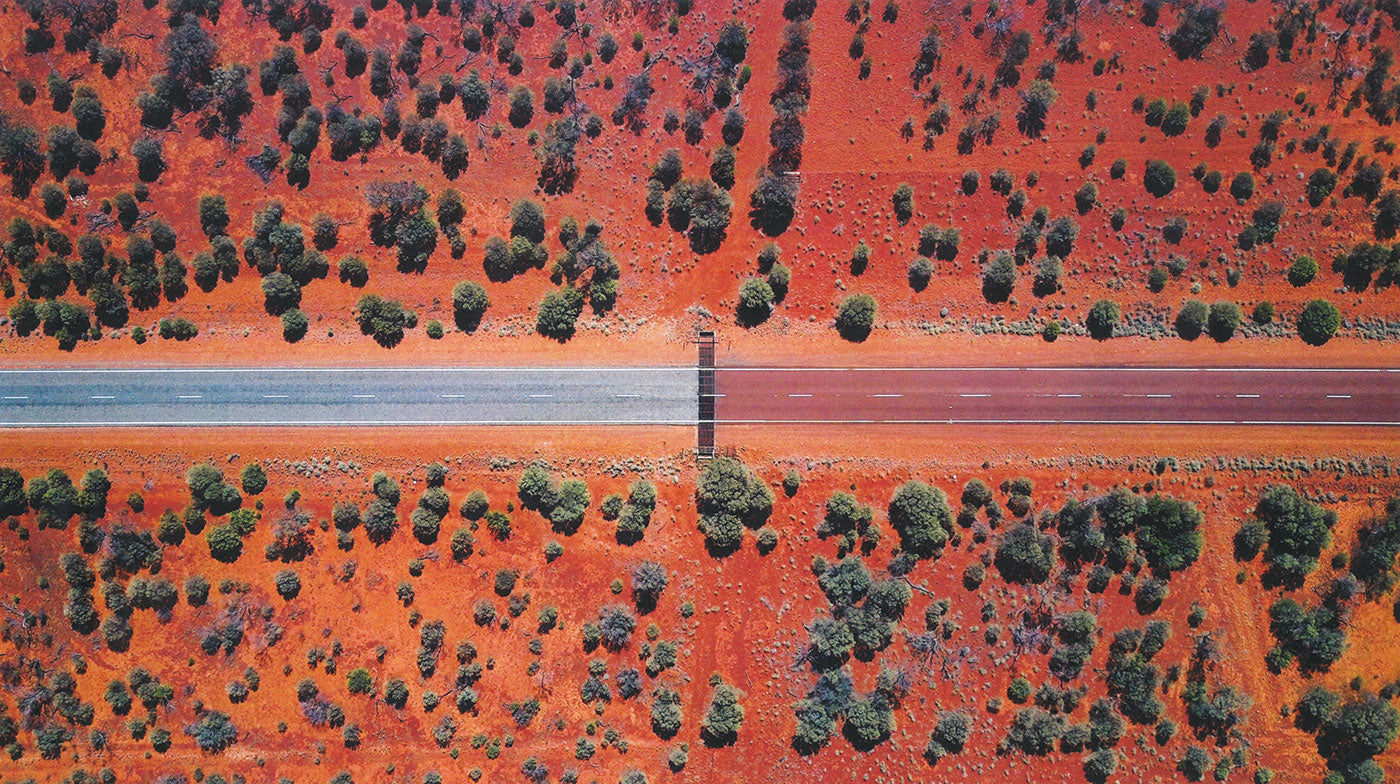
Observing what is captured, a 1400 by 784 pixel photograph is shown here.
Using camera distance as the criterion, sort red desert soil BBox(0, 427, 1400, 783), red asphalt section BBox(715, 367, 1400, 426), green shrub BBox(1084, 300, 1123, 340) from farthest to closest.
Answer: red asphalt section BBox(715, 367, 1400, 426), green shrub BBox(1084, 300, 1123, 340), red desert soil BBox(0, 427, 1400, 783)

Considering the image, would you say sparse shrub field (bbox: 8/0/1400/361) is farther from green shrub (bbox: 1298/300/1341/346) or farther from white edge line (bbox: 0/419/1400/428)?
white edge line (bbox: 0/419/1400/428)

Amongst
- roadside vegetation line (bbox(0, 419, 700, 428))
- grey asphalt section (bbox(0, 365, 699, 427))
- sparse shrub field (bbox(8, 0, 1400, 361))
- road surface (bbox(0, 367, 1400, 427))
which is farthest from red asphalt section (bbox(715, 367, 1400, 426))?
grey asphalt section (bbox(0, 365, 699, 427))

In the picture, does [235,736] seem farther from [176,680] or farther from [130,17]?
[130,17]

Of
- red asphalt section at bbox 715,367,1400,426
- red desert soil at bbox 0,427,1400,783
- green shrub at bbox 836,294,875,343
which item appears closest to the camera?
red desert soil at bbox 0,427,1400,783

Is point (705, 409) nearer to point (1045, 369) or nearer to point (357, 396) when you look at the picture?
point (1045, 369)

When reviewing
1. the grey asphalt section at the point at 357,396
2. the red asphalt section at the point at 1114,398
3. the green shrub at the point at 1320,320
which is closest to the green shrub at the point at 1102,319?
the red asphalt section at the point at 1114,398

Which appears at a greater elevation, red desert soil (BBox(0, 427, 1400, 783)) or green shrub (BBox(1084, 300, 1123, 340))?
green shrub (BBox(1084, 300, 1123, 340))
